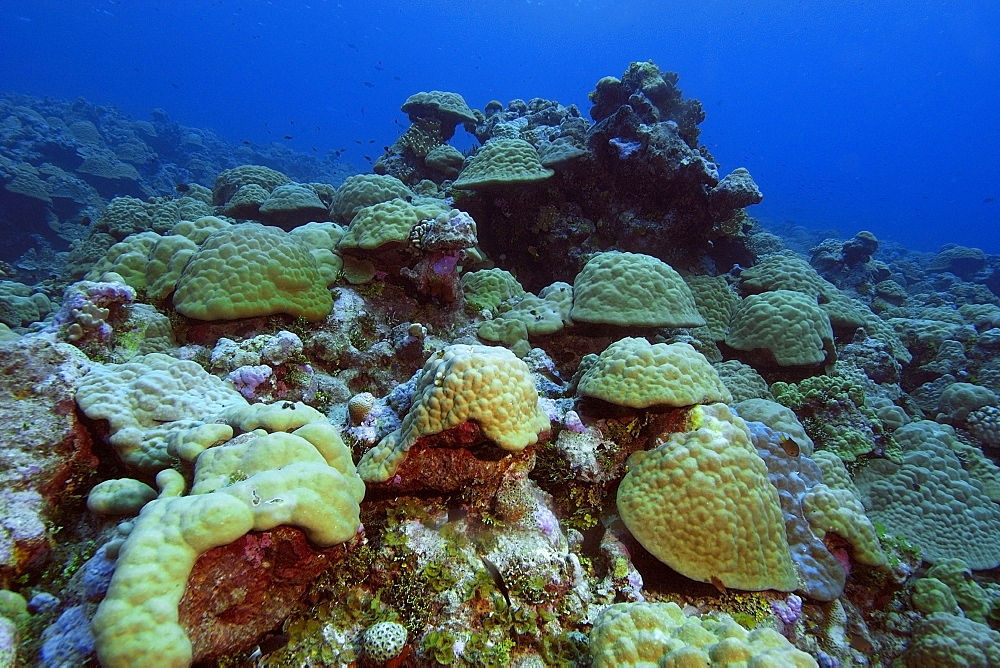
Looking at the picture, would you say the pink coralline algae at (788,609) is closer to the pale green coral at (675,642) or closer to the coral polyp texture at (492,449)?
the coral polyp texture at (492,449)

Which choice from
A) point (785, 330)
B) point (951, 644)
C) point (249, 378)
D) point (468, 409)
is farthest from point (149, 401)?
point (785, 330)

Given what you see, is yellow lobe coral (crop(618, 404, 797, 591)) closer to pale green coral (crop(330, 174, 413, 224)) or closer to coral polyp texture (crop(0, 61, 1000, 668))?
coral polyp texture (crop(0, 61, 1000, 668))

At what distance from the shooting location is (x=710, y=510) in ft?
11.7

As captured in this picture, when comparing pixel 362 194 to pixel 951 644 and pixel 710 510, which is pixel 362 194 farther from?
pixel 951 644

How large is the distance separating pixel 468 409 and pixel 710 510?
2.15m

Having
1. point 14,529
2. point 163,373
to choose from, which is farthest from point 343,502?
point 163,373

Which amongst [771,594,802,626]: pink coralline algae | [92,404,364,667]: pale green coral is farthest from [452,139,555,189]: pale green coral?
[771,594,802,626]: pink coralline algae

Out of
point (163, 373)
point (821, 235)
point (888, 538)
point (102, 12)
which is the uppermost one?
point (102, 12)

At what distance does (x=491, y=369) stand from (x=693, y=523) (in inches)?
80.4

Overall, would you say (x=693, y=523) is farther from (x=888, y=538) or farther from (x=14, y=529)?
(x=14, y=529)

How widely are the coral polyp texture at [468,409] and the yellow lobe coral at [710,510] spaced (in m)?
1.14

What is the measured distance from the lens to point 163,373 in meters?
3.74

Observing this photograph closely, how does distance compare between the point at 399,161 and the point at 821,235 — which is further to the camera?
the point at 821,235

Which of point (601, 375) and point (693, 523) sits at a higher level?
point (601, 375)
